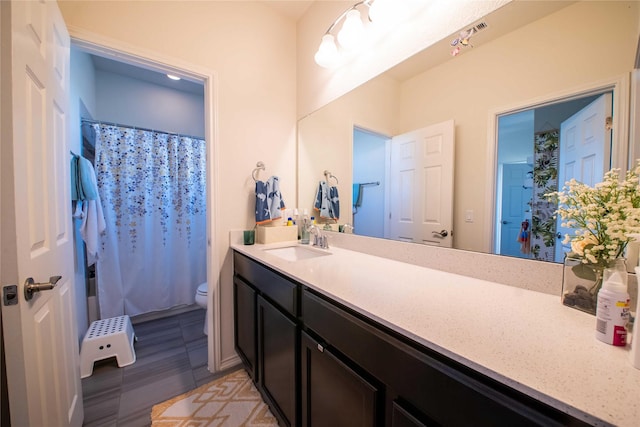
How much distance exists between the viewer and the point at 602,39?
0.74 meters

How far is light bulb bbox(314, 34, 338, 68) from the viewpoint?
1579mm

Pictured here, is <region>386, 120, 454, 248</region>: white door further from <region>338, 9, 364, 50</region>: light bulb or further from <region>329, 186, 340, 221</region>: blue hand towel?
<region>338, 9, 364, 50</region>: light bulb

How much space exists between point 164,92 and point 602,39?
3484mm

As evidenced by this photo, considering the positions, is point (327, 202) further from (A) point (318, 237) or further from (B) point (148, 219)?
(B) point (148, 219)

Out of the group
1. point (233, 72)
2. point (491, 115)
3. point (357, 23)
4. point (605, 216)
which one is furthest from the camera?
point (233, 72)

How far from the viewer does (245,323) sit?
158 centimetres

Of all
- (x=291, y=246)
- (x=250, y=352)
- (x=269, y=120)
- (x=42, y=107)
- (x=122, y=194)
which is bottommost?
(x=250, y=352)

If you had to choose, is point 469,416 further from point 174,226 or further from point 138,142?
point 138,142

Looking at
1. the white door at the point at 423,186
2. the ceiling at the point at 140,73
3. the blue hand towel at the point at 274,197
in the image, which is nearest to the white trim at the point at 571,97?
the white door at the point at 423,186

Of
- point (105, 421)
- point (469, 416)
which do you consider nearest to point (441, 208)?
point (469, 416)

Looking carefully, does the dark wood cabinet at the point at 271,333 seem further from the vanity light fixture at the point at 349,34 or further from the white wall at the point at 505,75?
the vanity light fixture at the point at 349,34

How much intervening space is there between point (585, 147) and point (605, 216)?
0.95 ft

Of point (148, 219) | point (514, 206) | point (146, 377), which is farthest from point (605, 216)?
point (148, 219)

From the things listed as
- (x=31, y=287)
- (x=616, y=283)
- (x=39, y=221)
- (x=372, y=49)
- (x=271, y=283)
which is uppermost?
(x=372, y=49)
